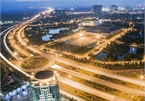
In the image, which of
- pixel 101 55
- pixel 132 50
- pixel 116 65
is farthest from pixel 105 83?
pixel 132 50

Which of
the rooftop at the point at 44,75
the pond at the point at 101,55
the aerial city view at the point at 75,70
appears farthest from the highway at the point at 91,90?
the pond at the point at 101,55

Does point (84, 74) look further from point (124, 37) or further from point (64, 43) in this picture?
point (124, 37)

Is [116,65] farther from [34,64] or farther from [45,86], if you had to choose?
→ [45,86]

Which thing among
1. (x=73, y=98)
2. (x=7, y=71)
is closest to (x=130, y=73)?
(x=73, y=98)

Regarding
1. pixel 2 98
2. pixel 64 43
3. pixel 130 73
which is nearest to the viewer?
pixel 2 98

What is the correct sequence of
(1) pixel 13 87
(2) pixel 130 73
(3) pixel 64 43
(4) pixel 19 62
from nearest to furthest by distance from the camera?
(1) pixel 13 87
(2) pixel 130 73
(4) pixel 19 62
(3) pixel 64 43

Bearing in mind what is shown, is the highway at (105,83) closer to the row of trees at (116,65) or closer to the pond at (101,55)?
the row of trees at (116,65)
